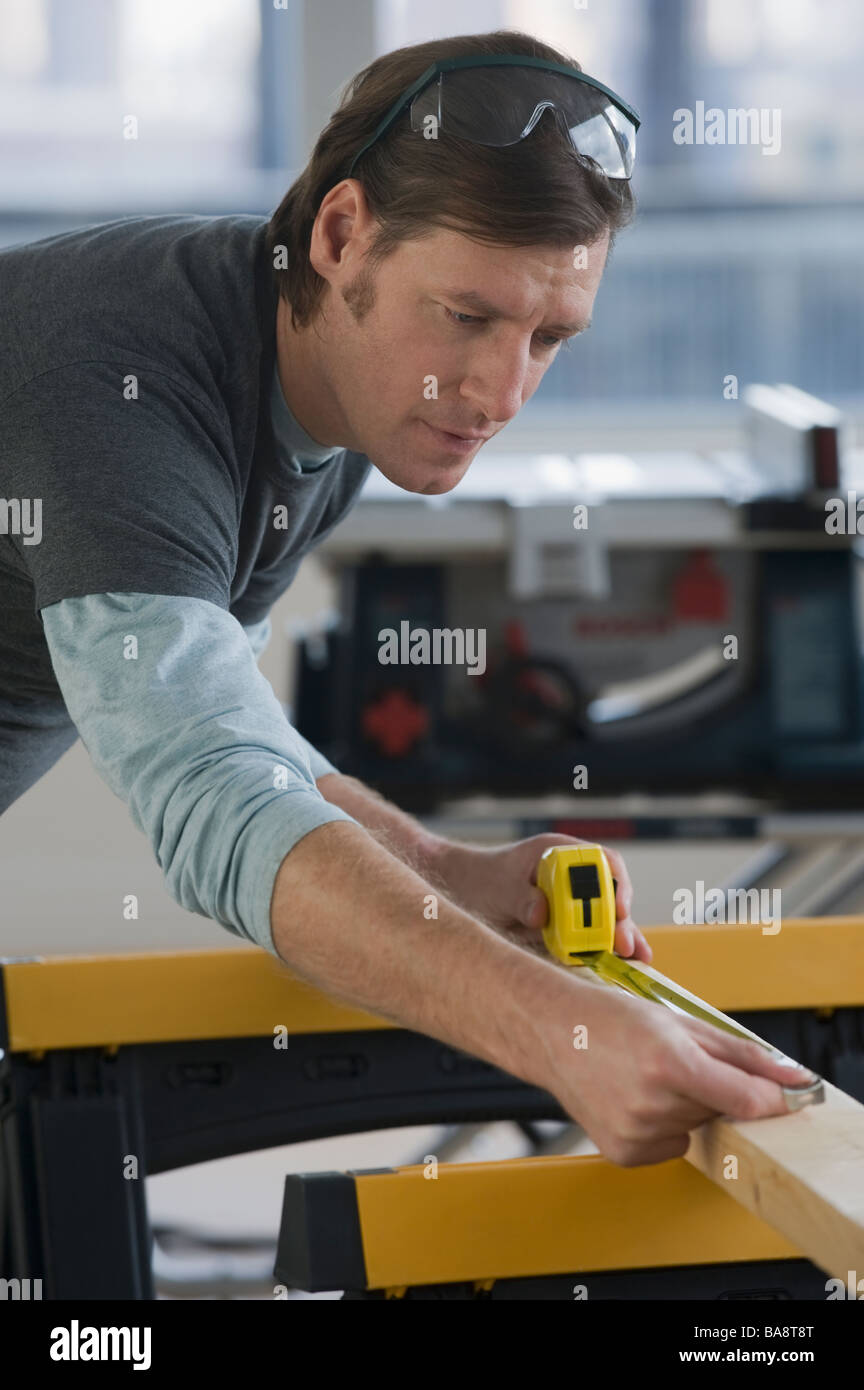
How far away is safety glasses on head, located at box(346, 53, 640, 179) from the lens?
1.03 m

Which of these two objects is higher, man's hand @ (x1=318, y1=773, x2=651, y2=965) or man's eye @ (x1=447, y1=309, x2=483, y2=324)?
man's eye @ (x1=447, y1=309, x2=483, y2=324)

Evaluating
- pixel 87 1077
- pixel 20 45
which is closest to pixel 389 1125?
pixel 87 1077

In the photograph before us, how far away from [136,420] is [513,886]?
414 millimetres

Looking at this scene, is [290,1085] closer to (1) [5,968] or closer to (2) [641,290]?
(1) [5,968]

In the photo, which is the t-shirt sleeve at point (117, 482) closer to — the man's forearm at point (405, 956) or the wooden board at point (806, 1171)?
the man's forearm at point (405, 956)

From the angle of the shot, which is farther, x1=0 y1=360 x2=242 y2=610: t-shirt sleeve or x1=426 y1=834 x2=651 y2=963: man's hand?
x1=426 y1=834 x2=651 y2=963: man's hand

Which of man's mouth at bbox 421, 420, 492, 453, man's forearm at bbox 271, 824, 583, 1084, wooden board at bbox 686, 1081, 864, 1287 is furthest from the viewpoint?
man's mouth at bbox 421, 420, 492, 453

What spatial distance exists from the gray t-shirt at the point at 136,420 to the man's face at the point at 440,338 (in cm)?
7

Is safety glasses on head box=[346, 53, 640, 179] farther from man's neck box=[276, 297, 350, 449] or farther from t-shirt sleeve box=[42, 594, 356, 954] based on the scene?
t-shirt sleeve box=[42, 594, 356, 954]

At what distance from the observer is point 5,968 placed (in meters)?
1.09

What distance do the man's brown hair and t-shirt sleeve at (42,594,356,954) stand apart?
303mm

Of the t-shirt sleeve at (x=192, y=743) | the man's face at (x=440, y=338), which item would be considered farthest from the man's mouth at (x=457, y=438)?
the t-shirt sleeve at (x=192, y=743)

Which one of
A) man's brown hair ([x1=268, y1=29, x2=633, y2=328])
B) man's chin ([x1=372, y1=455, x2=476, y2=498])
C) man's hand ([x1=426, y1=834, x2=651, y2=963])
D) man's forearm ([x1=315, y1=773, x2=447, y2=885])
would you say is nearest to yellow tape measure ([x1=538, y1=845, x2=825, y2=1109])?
man's hand ([x1=426, y1=834, x2=651, y2=963])

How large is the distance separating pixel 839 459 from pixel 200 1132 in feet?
5.39
